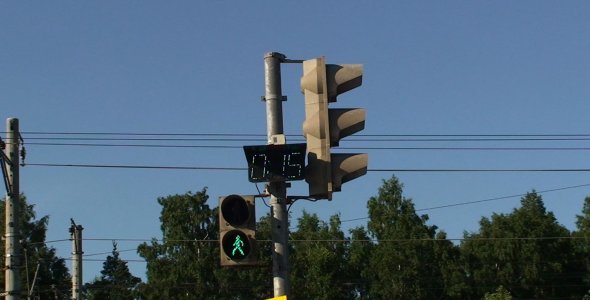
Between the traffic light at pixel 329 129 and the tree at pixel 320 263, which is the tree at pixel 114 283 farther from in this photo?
the traffic light at pixel 329 129

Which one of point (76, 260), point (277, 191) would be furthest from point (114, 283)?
point (277, 191)

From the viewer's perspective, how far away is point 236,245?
12.9 m

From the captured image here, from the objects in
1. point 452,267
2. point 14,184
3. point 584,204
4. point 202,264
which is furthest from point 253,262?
point 584,204

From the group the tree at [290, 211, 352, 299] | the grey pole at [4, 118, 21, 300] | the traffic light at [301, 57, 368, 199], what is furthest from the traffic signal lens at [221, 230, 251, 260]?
the tree at [290, 211, 352, 299]

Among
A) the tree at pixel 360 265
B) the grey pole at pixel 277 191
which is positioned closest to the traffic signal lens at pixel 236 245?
the grey pole at pixel 277 191

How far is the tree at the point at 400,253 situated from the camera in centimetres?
8062

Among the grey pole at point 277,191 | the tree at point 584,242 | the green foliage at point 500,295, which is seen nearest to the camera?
the grey pole at point 277,191

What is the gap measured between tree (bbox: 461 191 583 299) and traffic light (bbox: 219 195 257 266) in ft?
233

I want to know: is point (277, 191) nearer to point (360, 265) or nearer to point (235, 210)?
point (235, 210)

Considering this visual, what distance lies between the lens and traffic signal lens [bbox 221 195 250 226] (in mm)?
12938

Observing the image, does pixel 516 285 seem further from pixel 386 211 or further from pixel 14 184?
pixel 14 184

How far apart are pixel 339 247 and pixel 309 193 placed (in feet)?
242

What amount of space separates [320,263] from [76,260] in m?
42.8

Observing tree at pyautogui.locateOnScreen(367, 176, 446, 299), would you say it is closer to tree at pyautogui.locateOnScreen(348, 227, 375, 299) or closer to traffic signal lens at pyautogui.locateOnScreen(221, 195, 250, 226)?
tree at pyautogui.locateOnScreen(348, 227, 375, 299)
